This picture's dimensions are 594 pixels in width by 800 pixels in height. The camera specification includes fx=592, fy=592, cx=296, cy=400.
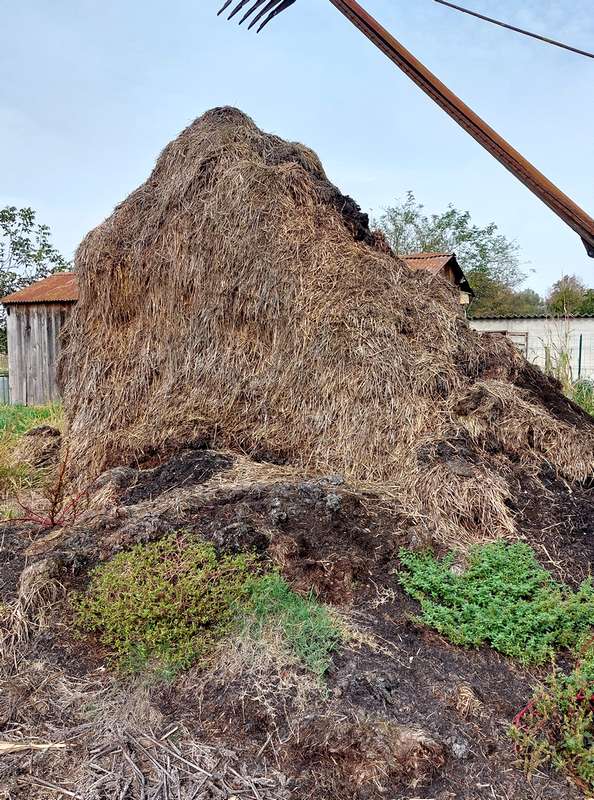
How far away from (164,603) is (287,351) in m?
2.79

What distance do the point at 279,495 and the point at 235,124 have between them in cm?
412

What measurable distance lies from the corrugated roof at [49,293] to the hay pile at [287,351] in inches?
211

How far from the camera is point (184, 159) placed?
6.05 m

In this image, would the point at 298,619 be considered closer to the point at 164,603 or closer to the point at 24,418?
the point at 164,603

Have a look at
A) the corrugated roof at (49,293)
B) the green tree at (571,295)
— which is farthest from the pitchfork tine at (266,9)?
the green tree at (571,295)

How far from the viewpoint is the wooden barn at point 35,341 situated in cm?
1154

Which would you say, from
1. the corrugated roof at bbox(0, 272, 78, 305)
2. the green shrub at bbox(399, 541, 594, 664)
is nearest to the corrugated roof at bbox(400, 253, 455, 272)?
the corrugated roof at bbox(0, 272, 78, 305)

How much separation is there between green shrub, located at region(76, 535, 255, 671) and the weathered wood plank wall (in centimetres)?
931

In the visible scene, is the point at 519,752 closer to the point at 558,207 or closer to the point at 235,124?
the point at 558,207

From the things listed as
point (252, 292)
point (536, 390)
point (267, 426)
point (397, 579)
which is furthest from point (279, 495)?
point (536, 390)

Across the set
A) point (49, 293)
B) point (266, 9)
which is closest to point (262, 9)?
point (266, 9)

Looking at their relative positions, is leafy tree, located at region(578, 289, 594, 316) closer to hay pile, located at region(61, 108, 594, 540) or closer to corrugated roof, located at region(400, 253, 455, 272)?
corrugated roof, located at region(400, 253, 455, 272)

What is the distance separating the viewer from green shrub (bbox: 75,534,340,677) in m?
2.68

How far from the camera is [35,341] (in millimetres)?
11773
